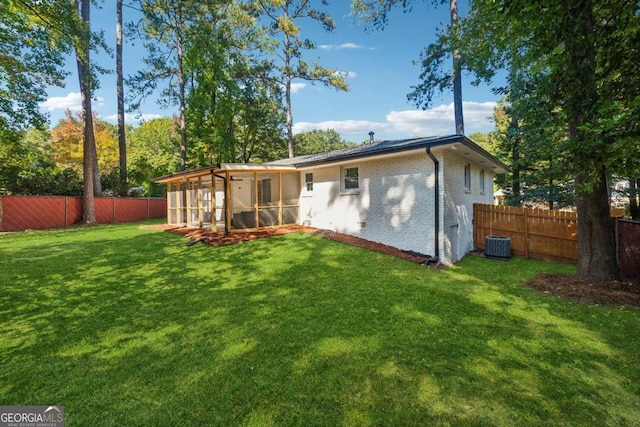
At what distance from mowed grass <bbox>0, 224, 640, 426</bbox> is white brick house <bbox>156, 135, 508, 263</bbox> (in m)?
2.47

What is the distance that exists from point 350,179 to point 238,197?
6691 mm

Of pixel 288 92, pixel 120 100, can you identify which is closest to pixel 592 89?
pixel 288 92

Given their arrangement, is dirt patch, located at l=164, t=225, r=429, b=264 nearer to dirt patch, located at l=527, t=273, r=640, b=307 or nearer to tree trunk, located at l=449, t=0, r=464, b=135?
dirt patch, located at l=527, t=273, r=640, b=307

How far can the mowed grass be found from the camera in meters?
2.69

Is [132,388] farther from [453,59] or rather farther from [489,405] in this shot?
[453,59]

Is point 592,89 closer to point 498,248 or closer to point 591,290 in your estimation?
point 591,290

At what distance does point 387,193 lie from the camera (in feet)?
32.2

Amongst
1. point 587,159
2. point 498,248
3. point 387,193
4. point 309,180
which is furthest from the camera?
point 309,180

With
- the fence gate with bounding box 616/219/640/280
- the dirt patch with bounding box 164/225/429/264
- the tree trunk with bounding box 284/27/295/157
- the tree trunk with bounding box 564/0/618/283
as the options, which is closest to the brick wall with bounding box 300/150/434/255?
the dirt patch with bounding box 164/225/429/264

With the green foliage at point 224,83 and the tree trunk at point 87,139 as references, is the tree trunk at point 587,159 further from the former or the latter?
the green foliage at point 224,83

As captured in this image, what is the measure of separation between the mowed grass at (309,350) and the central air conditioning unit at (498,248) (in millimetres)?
2932

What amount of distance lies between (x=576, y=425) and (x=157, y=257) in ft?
29.9

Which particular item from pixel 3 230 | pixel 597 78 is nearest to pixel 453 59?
pixel 597 78

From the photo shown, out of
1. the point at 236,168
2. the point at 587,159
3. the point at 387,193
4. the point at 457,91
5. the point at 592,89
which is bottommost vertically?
the point at 387,193
